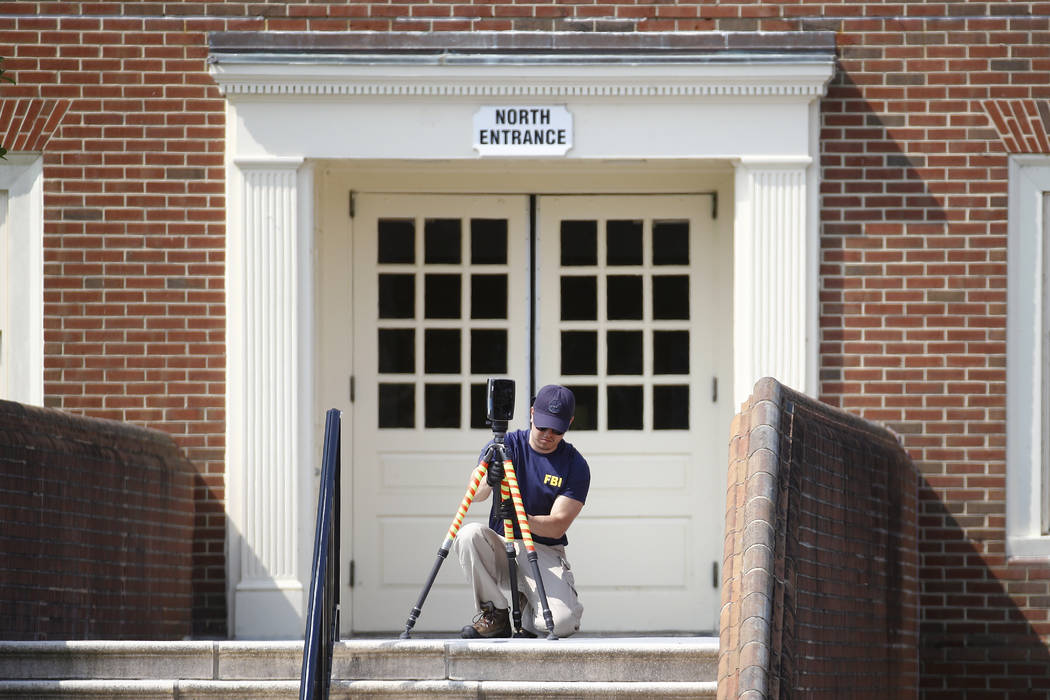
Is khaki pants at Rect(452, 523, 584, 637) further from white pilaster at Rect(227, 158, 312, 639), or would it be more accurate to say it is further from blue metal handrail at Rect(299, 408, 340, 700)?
white pilaster at Rect(227, 158, 312, 639)

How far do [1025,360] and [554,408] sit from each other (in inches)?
127

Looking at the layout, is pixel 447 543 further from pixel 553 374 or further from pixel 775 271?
pixel 775 271

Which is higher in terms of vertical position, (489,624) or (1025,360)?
(1025,360)

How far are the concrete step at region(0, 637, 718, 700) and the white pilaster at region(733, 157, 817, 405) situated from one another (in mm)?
2339

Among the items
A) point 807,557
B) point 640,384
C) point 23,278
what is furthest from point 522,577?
point 23,278

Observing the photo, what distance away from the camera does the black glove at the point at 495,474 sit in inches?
234

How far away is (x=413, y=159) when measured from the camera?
7.67 m

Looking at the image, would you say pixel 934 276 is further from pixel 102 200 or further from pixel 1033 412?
pixel 102 200

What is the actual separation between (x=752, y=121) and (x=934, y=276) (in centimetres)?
136

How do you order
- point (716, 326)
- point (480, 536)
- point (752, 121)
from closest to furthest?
point (480, 536)
point (752, 121)
point (716, 326)

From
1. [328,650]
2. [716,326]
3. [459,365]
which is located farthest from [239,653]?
[716,326]

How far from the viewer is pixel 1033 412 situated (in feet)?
25.4

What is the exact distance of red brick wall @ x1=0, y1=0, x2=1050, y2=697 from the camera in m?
Answer: 7.70

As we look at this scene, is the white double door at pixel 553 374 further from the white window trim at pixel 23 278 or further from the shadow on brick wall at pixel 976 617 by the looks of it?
the white window trim at pixel 23 278
